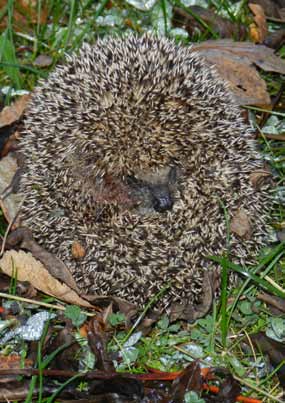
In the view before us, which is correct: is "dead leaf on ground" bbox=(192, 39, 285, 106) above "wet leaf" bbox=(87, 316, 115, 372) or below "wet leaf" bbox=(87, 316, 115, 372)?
above

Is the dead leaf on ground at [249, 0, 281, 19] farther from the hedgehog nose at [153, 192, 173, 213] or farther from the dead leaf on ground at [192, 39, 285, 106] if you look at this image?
the hedgehog nose at [153, 192, 173, 213]

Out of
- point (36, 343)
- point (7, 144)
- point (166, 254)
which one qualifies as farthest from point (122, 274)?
point (7, 144)

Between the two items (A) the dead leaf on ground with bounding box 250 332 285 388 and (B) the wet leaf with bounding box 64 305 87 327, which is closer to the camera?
(A) the dead leaf on ground with bounding box 250 332 285 388

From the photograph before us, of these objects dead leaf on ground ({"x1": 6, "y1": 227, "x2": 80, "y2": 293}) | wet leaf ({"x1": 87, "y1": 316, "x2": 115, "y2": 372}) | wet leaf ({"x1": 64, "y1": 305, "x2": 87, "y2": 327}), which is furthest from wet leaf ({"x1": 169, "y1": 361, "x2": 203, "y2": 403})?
dead leaf on ground ({"x1": 6, "y1": 227, "x2": 80, "y2": 293})

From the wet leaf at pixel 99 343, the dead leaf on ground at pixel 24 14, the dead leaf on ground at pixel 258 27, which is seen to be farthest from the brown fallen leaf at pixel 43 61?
the wet leaf at pixel 99 343

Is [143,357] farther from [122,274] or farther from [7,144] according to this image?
[7,144]

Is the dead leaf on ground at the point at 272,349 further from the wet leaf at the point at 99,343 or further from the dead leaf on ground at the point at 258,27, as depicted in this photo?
the dead leaf on ground at the point at 258,27

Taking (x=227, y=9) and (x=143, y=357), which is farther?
(x=227, y=9)

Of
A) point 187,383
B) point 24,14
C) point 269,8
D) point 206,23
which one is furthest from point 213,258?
point 24,14
